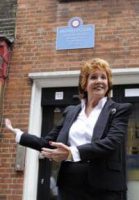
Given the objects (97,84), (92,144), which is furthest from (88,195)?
(97,84)

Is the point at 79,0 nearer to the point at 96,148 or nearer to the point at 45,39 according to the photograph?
the point at 45,39

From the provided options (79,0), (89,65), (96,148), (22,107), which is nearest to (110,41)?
(79,0)

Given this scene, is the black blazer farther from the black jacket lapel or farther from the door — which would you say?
the door

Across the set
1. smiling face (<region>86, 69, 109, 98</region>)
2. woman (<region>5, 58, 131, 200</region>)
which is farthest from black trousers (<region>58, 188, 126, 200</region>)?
smiling face (<region>86, 69, 109, 98</region>)

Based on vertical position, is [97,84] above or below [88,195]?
above

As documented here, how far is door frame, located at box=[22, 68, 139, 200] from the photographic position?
535 cm

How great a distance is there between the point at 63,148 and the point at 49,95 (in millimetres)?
3793

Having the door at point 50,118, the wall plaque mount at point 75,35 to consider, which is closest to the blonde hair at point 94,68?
the door at point 50,118

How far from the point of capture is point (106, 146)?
6.66 ft

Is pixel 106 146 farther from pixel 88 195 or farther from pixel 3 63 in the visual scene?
pixel 3 63

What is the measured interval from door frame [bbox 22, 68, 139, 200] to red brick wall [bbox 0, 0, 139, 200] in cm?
9

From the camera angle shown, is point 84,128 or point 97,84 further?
point 97,84

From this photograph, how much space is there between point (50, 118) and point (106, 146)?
12.3 feet

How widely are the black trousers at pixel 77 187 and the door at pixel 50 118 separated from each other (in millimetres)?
3392
